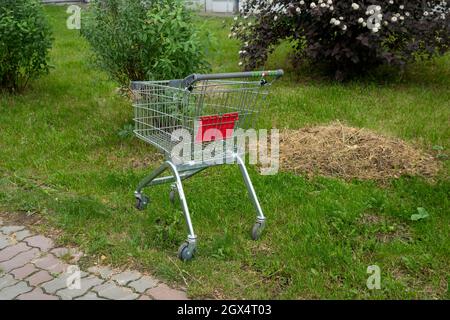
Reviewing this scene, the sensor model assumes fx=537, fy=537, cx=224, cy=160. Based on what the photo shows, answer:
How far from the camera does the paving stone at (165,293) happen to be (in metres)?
3.37

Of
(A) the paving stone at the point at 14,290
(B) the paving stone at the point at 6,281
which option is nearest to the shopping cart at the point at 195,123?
(A) the paving stone at the point at 14,290

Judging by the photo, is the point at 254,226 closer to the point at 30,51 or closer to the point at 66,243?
the point at 66,243

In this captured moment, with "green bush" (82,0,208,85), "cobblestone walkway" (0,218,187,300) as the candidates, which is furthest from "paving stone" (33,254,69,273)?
"green bush" (82,0,208,85)

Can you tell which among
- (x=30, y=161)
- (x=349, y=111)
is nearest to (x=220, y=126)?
(x=30, y=161)

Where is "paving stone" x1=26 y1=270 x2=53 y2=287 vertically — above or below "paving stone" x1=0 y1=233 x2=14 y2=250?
below

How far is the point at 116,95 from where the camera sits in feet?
25.4

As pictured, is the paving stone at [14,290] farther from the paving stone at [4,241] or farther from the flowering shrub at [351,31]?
the flowering shrub at [351,31]

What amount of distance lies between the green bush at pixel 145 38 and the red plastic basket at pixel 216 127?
→ 6.77 feet

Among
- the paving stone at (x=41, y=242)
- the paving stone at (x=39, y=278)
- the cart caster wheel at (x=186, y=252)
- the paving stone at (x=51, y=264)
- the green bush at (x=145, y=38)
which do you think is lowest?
the paving stone at (x=39, y=278)

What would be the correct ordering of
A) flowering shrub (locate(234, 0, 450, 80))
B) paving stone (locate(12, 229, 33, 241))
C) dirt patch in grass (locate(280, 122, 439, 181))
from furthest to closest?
flowering shrub (locate(234, 0, 450, 80)) < dirt patch in grass (locate(280, 122, 439, 181)) < paving stone (locate(12, 229, 33, 241))

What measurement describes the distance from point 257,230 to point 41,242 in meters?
1.67

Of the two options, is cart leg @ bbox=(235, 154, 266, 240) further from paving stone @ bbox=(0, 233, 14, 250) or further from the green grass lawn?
paving stone @ bbox=(0, 233, 14, 250)

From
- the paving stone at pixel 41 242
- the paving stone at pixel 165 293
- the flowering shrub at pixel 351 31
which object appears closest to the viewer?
the paving stone at pixel 165 293

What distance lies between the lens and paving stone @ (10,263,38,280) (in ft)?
12.1
